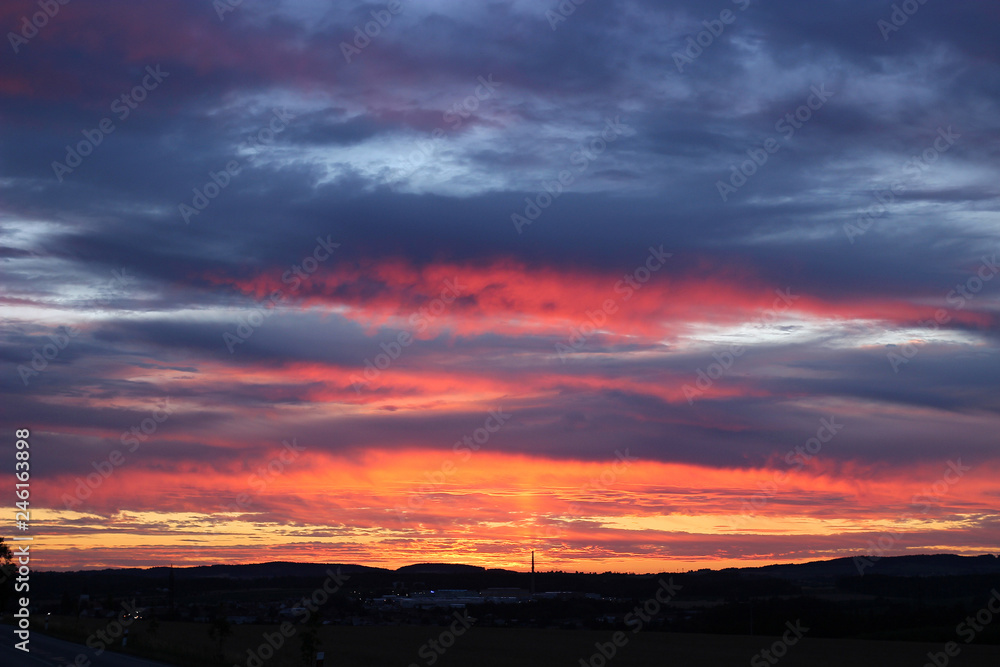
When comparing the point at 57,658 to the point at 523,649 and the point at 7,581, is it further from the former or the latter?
the point at 7,581

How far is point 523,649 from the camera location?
79.9 metres

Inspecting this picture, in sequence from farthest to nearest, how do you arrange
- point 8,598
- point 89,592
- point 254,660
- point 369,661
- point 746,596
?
1. point 89,592
2. point 746,596
3. point 8,598
4. point 369,661
5. point 254,660

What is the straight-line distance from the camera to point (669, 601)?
179 m

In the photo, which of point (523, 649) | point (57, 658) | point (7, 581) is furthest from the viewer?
point (7, 581)

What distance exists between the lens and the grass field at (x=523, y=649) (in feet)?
192

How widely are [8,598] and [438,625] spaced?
60451 millimetres

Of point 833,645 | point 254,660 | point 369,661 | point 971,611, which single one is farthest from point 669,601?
point 254,660

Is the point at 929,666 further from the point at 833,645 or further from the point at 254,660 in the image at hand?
the point at 254,660

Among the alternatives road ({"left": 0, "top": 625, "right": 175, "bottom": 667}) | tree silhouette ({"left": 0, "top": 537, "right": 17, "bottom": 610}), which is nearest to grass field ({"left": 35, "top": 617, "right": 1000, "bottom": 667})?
road ({"left": 0, "top": 625, "right": 175, "bottom": 667})

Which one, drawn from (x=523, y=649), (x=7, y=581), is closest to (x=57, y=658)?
(x=523, y=649)

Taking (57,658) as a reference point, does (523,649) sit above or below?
above

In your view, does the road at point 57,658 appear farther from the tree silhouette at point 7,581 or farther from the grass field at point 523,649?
the tree silhouette at point 7,581

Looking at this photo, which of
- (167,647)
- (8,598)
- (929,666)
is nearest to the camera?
(167,647)

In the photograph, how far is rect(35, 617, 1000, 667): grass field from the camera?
58.5m
